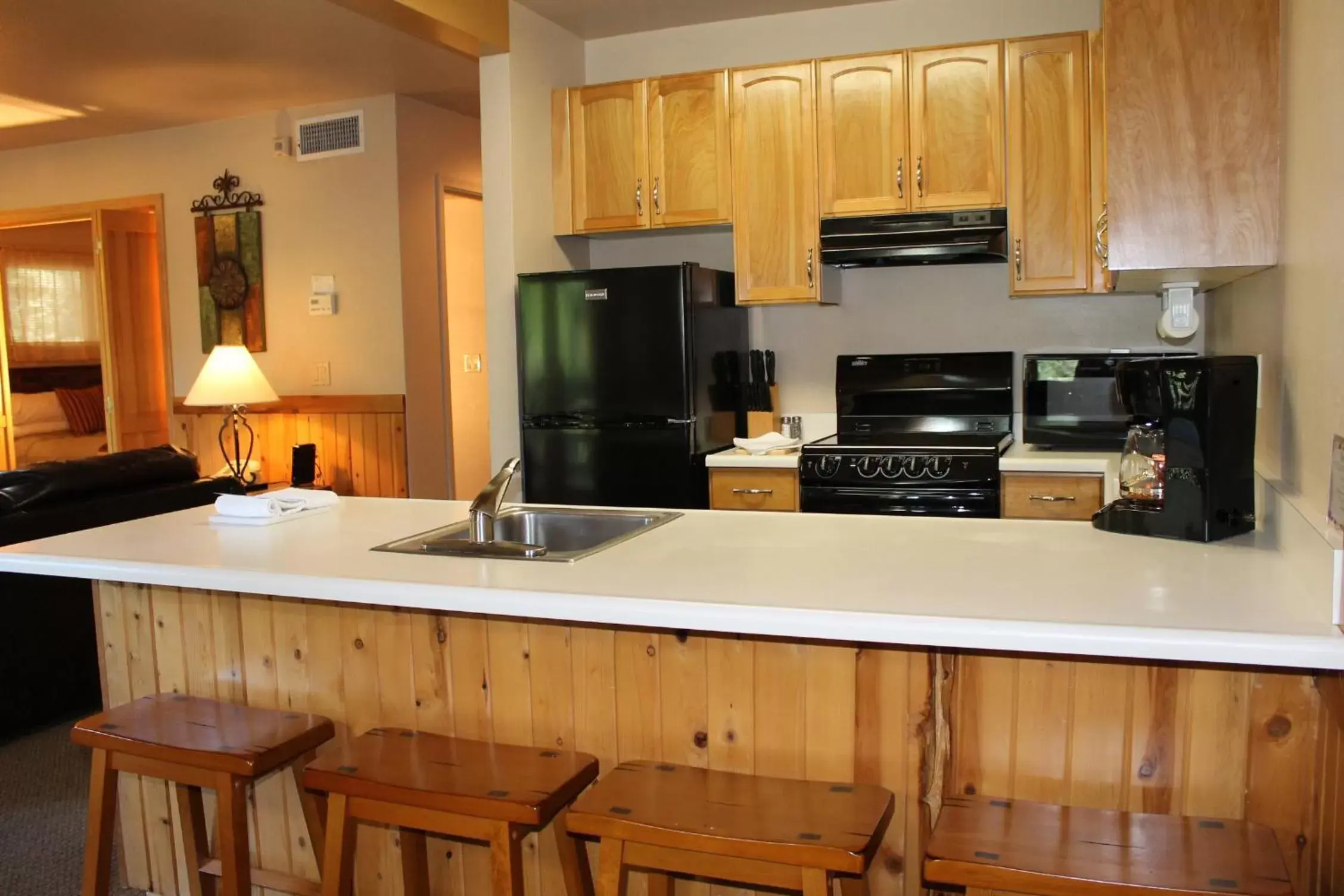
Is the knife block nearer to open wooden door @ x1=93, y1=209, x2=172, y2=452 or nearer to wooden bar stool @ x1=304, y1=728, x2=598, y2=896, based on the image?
wooden bar stool @ x1=304, y1=728, x2=598, y2=896

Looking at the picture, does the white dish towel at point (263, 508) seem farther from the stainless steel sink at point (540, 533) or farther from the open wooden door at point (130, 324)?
the open wooden door at point (130, 324)

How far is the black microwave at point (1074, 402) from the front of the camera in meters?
3.86

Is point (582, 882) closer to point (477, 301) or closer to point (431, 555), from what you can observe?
point (431, 555)

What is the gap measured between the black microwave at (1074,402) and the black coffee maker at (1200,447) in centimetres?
182

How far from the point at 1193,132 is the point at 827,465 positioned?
6.08 ft

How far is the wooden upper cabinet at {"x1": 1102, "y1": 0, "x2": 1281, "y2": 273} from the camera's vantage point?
6.78ft

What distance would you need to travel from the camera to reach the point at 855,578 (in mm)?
1734

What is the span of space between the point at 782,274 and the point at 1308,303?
2409mm

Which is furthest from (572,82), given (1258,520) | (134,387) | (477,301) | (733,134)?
(134,387)

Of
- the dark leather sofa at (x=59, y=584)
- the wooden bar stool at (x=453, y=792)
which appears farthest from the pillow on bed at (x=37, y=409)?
→ the wooden bar stool at (x=453, y=792)

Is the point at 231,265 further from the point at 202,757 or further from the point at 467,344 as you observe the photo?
the point at 202,757

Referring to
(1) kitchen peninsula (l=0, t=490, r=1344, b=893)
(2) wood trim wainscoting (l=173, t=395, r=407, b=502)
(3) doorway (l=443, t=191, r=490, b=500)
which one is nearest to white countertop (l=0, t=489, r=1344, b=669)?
(1) kitchen peninsula (l=0, t=490, r=1344, b=893)

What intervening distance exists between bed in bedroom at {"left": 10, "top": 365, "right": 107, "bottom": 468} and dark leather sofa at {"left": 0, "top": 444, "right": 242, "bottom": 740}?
4715mm

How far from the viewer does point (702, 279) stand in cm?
398
